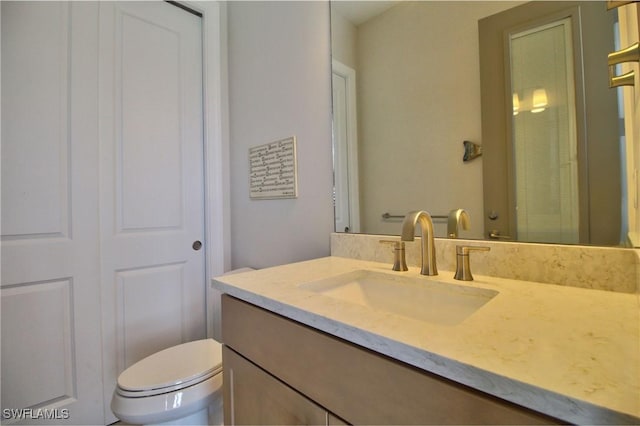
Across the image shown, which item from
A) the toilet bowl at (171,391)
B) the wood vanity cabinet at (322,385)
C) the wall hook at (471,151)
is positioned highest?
the wall hook at (471,151)

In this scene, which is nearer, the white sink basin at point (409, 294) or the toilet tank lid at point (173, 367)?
the white sink basin at point (409, 294)

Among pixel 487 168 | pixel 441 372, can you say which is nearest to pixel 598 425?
pixel 441 372

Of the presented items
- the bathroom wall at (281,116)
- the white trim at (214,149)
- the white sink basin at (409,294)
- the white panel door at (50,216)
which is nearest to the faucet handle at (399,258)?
the white sink basin at (409,294)

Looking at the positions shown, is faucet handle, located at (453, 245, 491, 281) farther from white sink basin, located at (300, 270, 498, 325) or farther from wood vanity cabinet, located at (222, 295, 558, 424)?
wood vanity cabinet, located at (222, 295, 558, 424)

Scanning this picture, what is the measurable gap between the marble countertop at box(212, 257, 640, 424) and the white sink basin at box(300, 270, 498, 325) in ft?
0.23

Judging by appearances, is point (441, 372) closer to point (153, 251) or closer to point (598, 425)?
point (598, 425)

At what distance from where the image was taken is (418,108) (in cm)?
98

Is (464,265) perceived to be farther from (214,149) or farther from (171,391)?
(214,149)

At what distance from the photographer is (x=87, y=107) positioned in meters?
1.33

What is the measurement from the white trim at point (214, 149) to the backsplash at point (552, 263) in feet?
3.94

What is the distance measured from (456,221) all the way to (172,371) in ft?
3.83

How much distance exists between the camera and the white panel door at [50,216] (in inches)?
45.8

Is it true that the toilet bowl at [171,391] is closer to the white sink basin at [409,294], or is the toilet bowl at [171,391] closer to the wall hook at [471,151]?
the white sink basin at [409,294]

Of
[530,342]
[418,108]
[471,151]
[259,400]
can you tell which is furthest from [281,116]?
[530,342]
